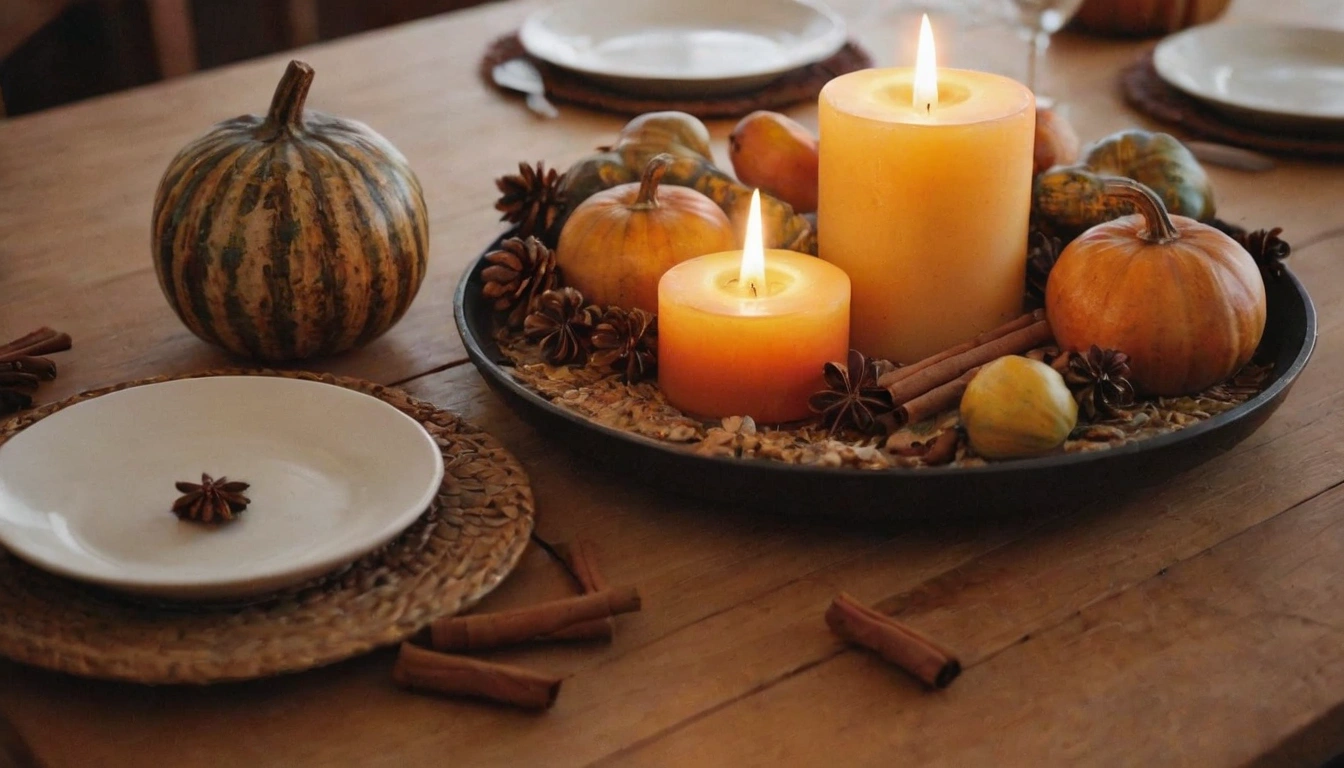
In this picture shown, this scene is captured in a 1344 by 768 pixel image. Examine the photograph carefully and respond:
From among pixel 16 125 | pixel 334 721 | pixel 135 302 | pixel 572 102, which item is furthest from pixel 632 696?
pixel 16 125

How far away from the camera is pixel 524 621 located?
639mm

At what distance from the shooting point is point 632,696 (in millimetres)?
613

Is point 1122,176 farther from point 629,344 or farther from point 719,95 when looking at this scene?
point 719,95

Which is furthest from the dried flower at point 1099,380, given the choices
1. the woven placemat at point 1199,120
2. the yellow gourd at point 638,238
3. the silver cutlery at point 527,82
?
the silver cutlery at point 527,82

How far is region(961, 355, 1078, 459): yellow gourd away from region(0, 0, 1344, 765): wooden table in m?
0.05

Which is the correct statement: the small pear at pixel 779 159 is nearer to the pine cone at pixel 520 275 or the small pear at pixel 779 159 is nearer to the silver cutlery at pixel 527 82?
the pine cone at pixel 520 275

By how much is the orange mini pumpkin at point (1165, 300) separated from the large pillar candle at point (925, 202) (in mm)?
58

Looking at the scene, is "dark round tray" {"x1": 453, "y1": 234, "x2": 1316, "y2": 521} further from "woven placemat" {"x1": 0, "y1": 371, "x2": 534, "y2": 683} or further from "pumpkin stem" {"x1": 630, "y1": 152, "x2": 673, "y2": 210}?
"pumpkin stem" {"x1": 630, "y1": 152, "x2": 673, "y2": 210}

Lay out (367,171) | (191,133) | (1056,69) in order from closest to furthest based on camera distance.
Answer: (367,171) → (191,133) → (1056,69)

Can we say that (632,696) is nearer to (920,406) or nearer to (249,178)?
(920,406)

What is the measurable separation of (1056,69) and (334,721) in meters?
1.16

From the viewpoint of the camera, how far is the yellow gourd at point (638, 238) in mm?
848

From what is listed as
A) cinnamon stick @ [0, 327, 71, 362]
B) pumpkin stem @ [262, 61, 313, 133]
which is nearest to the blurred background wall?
cinnamon stick @ [0, 327, 71, 362]

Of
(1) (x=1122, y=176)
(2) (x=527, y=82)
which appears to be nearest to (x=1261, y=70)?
(1) (x=1122, y=176)
